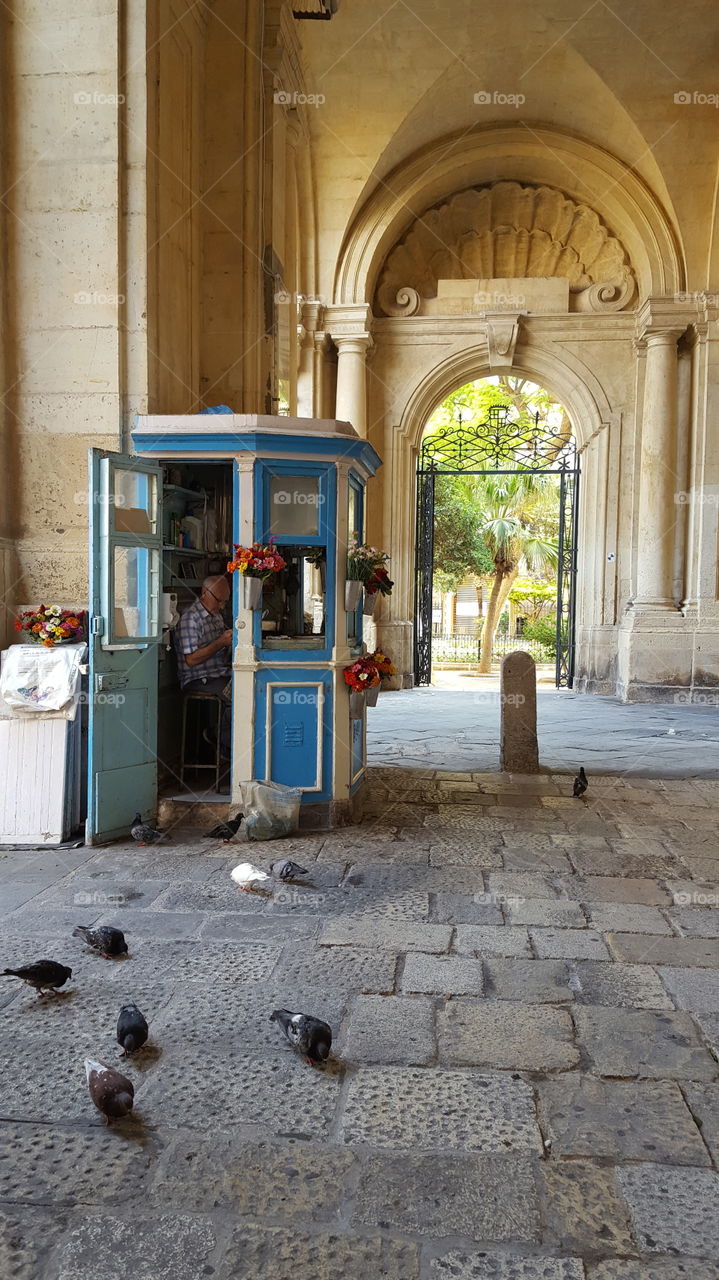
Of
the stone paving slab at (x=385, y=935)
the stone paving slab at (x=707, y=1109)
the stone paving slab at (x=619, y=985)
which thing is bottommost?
the stone paving slab at (x=707, y=1109)

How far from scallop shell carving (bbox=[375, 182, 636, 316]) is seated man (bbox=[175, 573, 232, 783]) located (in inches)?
380

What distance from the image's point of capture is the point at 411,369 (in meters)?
14.2

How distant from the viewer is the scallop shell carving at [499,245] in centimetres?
1437

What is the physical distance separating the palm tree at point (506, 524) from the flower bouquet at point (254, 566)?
13.4 meters

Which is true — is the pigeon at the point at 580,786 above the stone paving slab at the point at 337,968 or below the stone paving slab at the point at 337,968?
above

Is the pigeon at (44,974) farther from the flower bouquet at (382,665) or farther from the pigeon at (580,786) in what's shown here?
the pigeon at (580,786)

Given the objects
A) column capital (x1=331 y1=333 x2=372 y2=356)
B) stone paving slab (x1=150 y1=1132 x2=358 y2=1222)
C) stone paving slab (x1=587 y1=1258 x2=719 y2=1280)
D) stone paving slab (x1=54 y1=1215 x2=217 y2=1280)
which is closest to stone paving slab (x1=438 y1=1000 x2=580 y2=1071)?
stone paving slab (x1=150 y1=1132 x2=358 y2=1222)

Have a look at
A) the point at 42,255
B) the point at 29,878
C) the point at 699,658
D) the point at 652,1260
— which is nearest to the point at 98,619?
the point at 29,878

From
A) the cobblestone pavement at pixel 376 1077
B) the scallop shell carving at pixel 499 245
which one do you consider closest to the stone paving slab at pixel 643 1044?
the cobblestone pavement at pixel 376 1077

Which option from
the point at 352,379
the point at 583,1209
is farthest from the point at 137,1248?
the point at 352,379

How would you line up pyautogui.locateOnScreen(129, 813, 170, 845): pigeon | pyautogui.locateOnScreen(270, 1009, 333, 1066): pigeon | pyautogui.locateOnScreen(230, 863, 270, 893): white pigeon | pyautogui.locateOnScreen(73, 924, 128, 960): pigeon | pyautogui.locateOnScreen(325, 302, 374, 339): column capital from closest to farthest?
pyautogui.locateOnScreen(270, 1009, 333, 1066): pigeon < pyautogui.locateOnScreen(73, 924, 128, 960): pigeon < pyautogui.locateOnScreen(230, 863, 270, 893): white pigeon < pyautogui.locateOnScreen(129, 813, 170, 845): pigeon < pyautogui.locateOnScreen(325, 302, 374, 339): column capital

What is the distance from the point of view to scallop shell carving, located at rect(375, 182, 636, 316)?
14.4 metres

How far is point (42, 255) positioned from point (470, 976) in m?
5.76

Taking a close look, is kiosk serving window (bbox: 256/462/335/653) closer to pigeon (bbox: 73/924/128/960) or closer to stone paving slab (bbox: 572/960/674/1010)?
pigeon (bbox: 73/924/128/960)
